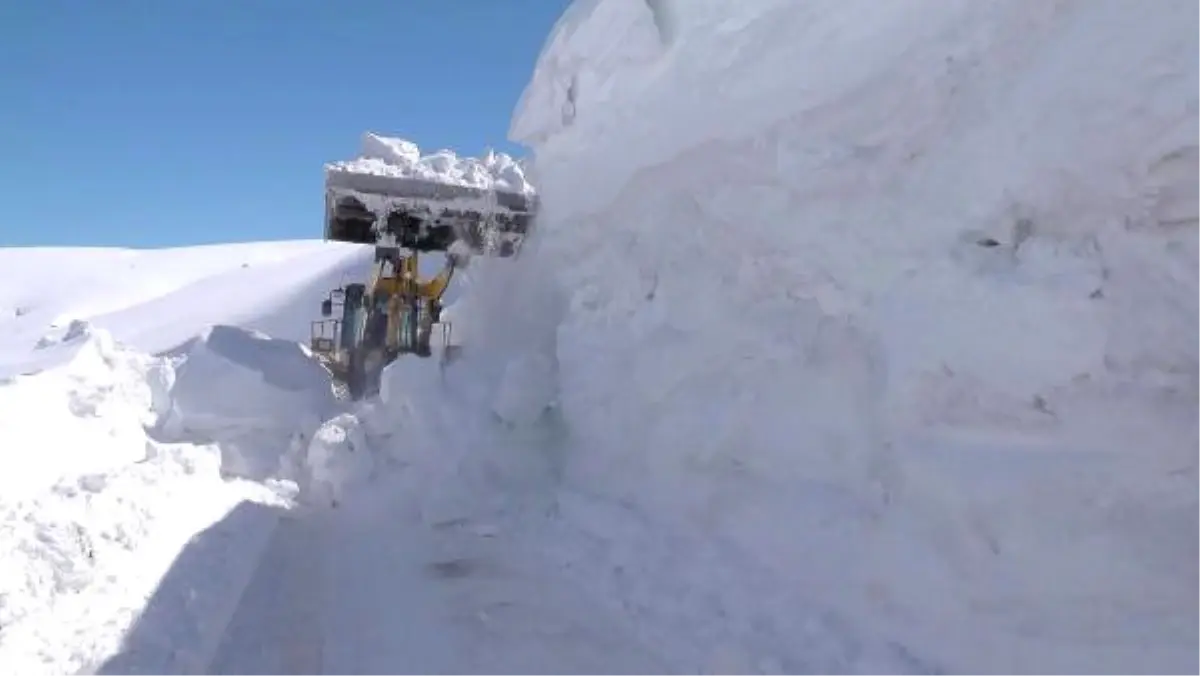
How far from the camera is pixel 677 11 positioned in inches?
315

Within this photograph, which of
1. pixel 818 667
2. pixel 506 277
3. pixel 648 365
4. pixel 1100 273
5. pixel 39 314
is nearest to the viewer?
pixel 1100 273

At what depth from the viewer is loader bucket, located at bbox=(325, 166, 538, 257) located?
1317cm

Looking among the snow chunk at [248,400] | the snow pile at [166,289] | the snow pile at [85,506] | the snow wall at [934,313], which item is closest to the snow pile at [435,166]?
the snow chunk at [248,400]

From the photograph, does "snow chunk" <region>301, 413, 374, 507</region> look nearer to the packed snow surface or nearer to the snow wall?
the packed snow surface

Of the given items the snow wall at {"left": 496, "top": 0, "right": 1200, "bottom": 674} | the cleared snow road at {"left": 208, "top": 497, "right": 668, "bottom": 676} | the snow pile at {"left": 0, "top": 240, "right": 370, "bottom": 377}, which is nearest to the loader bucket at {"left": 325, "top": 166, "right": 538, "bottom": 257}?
the snow wall at {"left": 496, "top": 0, "right": 1200, "bottom": 674}

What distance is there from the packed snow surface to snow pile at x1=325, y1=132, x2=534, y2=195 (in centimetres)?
307

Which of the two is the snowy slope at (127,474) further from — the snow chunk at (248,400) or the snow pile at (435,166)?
the snow pile at (435,166)

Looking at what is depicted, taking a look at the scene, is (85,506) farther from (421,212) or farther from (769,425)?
(421,212)

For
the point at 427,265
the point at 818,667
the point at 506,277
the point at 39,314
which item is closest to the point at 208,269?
the point at 39,314

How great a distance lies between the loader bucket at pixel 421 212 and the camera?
519 inches

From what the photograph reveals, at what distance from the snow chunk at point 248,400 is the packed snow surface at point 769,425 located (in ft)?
3.70

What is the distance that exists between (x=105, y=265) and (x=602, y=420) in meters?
62.3

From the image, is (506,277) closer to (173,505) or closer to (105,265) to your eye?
(173,505)

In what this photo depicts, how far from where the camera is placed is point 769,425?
6.13m
